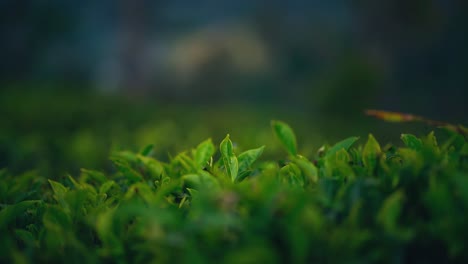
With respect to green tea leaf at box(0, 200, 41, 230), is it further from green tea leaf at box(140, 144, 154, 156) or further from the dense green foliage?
green tea leaf at box(140, 144, 154, 156)

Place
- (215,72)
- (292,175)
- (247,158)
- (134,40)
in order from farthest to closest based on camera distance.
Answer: (215,72) < (134,40) < (247,158) < (292,175)

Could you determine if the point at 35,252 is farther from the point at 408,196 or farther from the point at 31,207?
the point at 408,196

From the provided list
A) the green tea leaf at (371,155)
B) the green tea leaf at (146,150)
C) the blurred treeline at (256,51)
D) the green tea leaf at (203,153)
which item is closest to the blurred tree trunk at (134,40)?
the blurred treeline at (256,51)

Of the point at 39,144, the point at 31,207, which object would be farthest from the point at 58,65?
the point at 31,207

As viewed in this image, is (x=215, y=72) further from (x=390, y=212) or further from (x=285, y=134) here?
(x=390, y=212)

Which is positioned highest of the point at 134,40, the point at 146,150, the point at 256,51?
the point at 146,150

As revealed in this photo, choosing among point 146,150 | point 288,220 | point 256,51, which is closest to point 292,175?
point 288,220
